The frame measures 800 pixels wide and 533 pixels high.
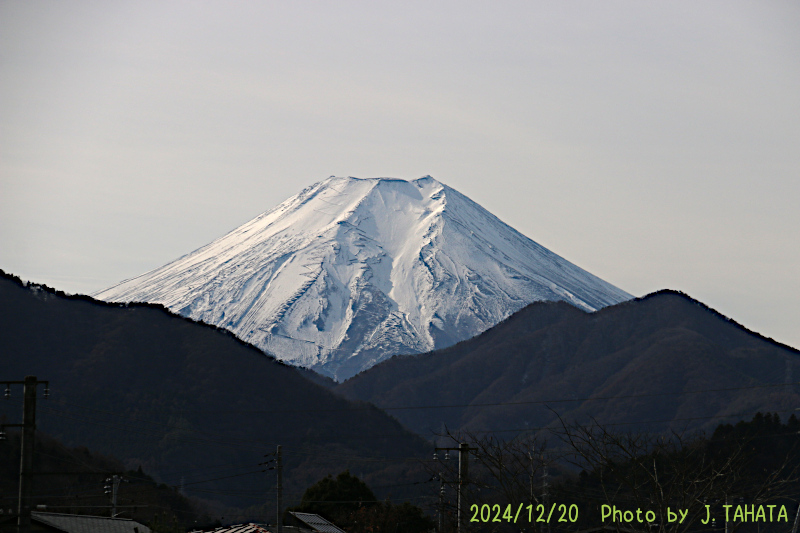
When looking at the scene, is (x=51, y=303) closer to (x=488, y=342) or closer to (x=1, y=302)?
(x=1, y=302)

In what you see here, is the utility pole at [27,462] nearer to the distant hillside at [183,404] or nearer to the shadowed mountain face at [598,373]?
the distant hillside at [183,404]

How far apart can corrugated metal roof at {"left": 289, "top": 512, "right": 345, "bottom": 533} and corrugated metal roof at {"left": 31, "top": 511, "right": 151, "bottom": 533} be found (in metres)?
10.0

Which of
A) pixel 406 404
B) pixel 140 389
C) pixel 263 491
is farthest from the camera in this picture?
pixel 406 404

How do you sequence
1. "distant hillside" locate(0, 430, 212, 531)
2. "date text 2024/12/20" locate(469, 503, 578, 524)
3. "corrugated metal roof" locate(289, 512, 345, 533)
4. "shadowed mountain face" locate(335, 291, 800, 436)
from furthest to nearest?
"shadowed mountain face" locate(335, 291, 800, 436) < "distant hillside" locate(0, 430, 212, 531) < "corrugated metal roof" locate(289, 512, 345, 533) < "date text 2024/12/20" locate(469, 503, 578, 524)


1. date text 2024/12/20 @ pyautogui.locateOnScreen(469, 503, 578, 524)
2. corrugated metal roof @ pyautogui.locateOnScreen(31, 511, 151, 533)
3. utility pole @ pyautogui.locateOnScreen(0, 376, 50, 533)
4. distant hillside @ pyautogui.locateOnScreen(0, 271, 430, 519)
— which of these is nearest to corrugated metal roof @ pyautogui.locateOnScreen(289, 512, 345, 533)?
corrugated metal roof @ pyautogui.locateOnScreen(31, 511, 151, 533)

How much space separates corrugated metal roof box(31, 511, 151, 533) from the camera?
19.1m

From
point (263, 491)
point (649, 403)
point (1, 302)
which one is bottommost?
point (263, 491)

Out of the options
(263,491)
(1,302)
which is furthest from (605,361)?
(1,302)

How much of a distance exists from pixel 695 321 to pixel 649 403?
25.1 m

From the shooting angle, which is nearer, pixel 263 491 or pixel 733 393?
pixel 263 491

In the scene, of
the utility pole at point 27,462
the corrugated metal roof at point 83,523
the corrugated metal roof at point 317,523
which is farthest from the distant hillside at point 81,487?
the utility pole at point 27,462

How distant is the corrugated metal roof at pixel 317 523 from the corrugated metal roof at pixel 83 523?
10013 mm

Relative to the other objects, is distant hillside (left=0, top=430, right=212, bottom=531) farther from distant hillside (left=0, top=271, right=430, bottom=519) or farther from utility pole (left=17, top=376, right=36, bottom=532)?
utility pole (left=17, top=376, right=36, bottom=532)

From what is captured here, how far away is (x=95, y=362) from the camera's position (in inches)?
3253
